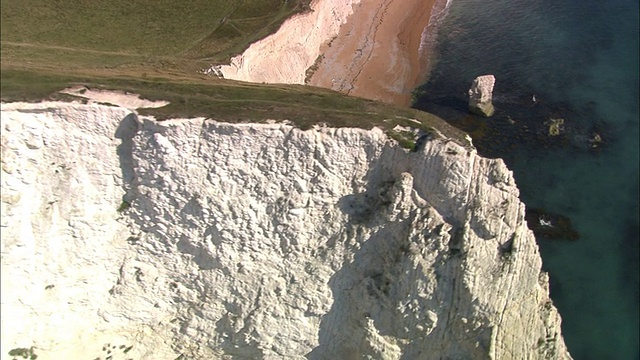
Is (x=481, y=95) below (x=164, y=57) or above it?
below

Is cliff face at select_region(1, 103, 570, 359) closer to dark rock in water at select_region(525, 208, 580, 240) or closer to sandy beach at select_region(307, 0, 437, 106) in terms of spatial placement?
dark rock in water at select_region(525, 208, 580, 240)

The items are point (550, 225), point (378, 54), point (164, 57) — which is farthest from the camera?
point (378, 54)

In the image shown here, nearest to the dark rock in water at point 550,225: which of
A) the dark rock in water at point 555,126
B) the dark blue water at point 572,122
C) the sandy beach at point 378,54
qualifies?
the dark blue water at point 572,122

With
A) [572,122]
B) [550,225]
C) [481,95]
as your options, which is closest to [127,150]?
[550,225]

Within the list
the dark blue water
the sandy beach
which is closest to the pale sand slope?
the sandy beach

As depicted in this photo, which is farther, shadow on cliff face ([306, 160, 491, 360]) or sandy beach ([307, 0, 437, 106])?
sandy beach ([307, 0, 437, 106])

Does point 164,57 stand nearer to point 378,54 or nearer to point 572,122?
point 378,54

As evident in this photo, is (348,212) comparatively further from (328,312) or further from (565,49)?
(565,49)
